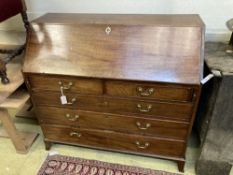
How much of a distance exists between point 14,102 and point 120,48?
31.4 inches

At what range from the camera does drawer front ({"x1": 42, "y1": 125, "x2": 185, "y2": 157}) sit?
1.39m

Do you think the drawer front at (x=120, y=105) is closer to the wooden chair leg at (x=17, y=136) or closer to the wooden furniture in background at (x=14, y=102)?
the wooden furniture in background at (x=14, y=102)

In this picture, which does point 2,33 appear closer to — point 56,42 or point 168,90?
point 56,42

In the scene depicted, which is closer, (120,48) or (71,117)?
(120,48)

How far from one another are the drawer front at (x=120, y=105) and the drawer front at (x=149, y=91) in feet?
0.14

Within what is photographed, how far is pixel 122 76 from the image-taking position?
1.15 meters

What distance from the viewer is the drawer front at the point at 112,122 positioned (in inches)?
51.2

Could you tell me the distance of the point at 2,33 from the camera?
1.92m

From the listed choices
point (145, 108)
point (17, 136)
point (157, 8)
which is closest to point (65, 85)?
point (145, 108)

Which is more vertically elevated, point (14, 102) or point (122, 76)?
point (122, 76)

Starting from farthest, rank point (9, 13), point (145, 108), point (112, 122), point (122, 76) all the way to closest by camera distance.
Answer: point (9, 13)
point (112, 122)
point (145, 108)
point (122, 76)

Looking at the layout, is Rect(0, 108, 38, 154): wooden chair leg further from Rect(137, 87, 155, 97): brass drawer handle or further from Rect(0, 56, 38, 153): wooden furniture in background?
Rect(137, 87, 155, 97): brass drawer handle

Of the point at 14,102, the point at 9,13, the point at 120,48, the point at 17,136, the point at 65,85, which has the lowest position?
the point at 17,136

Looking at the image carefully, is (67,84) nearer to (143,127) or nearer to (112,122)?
(112,122)
